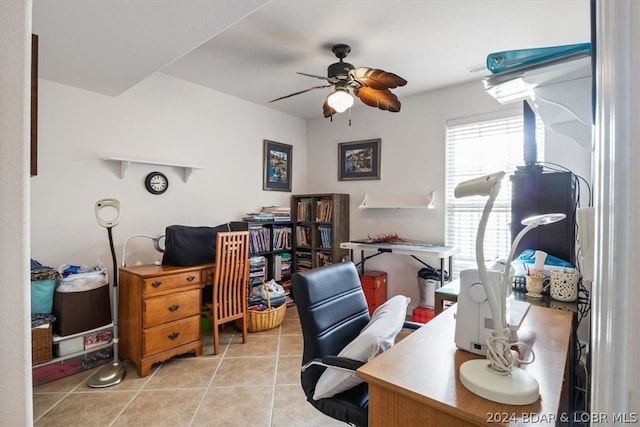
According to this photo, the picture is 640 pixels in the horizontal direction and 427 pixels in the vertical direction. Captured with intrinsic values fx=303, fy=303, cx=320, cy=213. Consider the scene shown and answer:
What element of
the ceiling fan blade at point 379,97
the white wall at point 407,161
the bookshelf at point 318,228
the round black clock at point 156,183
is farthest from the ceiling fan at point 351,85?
the round black clock at point 156,183

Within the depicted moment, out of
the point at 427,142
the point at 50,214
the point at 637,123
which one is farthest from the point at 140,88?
→ the point at 637,123

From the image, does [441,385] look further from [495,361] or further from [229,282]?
[229,282]

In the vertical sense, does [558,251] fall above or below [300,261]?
above

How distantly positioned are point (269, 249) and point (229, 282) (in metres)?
1.00

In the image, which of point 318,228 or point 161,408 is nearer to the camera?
point 161,408

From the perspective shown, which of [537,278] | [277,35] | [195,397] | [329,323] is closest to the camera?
[329,323]

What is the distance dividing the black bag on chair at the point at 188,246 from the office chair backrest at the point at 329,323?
1604mm

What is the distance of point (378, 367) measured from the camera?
96cm

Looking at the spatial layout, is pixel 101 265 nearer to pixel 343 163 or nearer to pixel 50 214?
pixel 50 214

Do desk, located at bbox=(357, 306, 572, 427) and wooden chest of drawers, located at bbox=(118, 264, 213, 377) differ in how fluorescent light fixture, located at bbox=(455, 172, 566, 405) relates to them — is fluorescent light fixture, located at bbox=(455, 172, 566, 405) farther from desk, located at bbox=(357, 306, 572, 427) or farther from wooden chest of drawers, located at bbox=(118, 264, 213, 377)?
wooden chest of drawers, located at bbox=(118, 264, 213, 377)

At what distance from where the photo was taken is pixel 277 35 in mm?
2311

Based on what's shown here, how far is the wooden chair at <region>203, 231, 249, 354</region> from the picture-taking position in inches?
105

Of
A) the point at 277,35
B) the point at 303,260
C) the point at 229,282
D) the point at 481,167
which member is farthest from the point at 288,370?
the point at 481,167

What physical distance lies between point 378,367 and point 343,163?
347 cm
